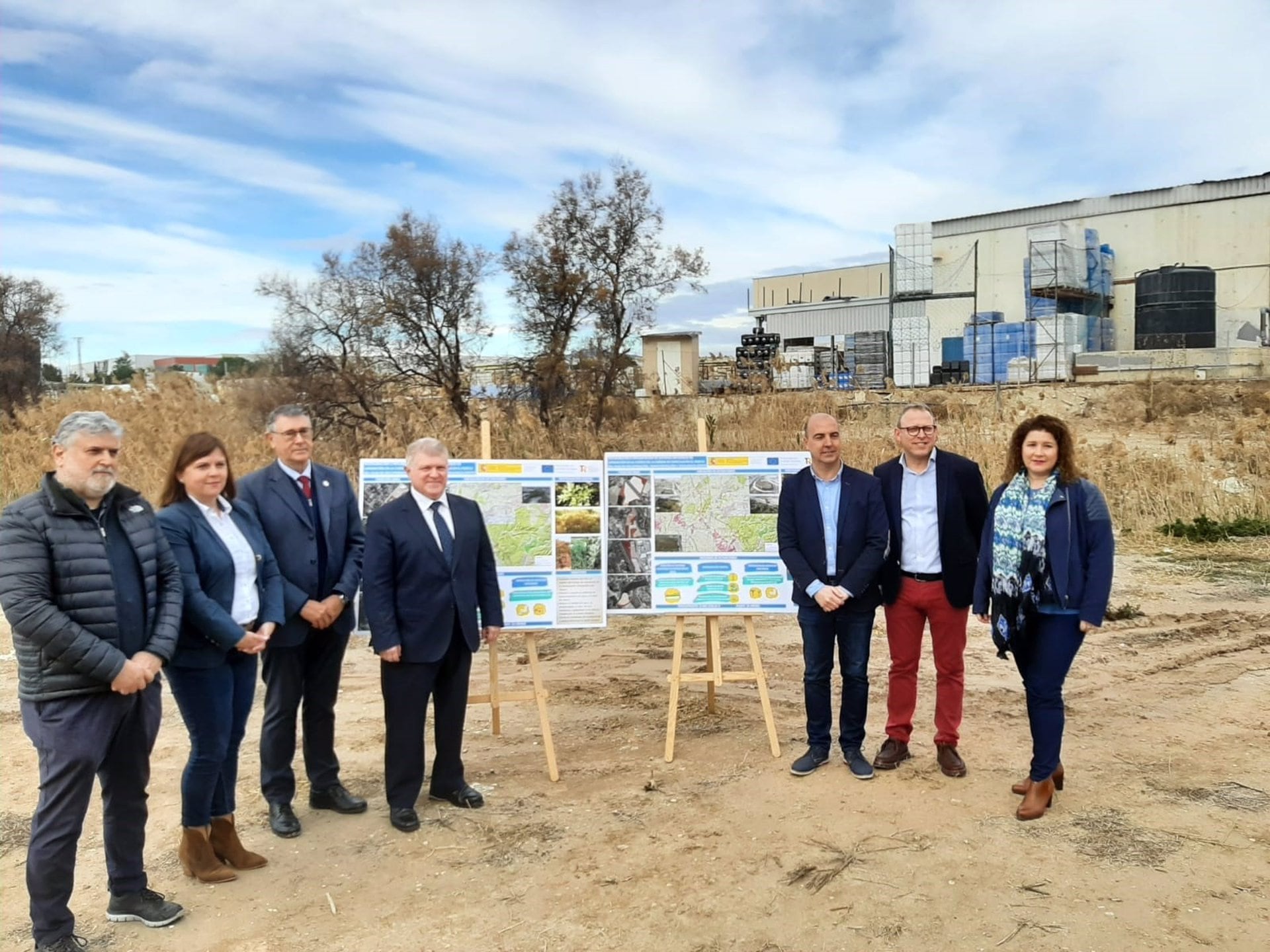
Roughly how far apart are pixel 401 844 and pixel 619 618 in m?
5.15

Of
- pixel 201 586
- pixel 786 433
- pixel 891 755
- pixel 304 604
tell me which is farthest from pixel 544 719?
pixel 786 433

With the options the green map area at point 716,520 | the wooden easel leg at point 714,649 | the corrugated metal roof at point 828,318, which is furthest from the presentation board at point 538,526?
the corrugated metal roof at point 828,318

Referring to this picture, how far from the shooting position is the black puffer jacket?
3.26 meters

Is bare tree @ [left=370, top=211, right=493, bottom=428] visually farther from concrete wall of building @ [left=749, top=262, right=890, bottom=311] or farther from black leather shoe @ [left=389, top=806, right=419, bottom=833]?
concrete wall of building @ [left=749, top=262, right=890, bottom=311]

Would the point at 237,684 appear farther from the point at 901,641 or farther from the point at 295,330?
the point at 295,330

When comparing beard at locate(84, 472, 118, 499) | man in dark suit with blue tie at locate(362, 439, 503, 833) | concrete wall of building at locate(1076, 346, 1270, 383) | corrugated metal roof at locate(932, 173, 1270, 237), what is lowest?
man in dark suit with blue tie at locate(362, 439, 503, 833)

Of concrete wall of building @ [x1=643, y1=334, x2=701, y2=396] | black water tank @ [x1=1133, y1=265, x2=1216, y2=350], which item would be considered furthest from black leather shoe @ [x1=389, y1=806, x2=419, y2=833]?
black water tank @ [x1=1133, y1=265, x2=1216, y2=350]

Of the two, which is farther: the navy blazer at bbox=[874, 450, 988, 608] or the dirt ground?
the navy blazer at bbox=[874, 450, 988, 608]

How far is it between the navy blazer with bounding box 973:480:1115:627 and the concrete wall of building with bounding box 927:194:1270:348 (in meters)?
33.2

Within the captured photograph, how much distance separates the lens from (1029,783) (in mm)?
4820

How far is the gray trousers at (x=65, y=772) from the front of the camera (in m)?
3.39

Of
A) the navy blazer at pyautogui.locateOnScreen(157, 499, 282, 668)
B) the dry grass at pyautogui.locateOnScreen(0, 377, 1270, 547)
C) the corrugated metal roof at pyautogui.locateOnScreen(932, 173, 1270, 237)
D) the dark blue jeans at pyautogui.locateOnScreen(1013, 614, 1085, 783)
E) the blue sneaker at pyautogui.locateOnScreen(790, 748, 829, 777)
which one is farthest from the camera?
the corrugated metal roof at pyautogui.locateOnScreen(932, 173, 1270, 237)

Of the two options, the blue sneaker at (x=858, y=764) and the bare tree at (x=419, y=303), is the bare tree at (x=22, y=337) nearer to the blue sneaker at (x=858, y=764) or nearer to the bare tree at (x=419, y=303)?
the bare tree at (x=419, y=303)

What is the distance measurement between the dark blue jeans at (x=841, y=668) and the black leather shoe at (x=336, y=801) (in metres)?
2.49
